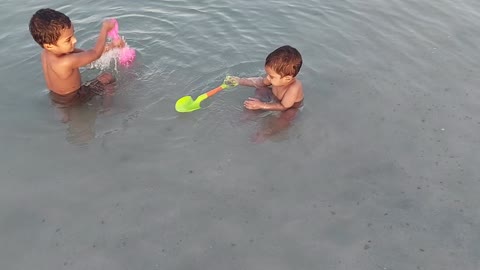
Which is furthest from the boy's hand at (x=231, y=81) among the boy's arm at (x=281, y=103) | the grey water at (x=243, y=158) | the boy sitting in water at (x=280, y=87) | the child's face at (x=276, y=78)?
the child's face at (x=276, y=78)

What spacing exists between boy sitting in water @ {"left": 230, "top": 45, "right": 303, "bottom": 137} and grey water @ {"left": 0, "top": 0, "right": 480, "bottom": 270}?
4.9 inches

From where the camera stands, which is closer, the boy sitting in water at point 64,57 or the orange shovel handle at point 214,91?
the boy sitting in water at point 64,57

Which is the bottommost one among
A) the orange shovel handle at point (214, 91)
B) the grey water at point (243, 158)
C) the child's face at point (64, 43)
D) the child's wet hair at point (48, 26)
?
the grey water at point (243, 158)

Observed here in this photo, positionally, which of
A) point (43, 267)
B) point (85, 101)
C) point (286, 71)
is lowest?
point (43, 267)

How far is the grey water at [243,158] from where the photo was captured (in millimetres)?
3375

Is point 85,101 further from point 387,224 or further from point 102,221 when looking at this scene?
point 387,224

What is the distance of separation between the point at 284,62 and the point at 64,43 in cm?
210

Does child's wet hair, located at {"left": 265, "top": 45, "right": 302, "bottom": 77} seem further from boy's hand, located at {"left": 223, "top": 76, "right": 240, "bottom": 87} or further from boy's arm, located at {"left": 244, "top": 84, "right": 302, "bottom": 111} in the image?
boy's hand, located at {"left": 223, "top": 76, "right": 240, "bottom": 87}

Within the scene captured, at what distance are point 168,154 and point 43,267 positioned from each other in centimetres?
145

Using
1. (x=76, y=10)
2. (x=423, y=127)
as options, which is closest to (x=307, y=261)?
(x=423, y=127)

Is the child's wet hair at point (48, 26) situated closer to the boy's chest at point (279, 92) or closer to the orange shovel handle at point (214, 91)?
the orange shovel handle at point (214, 91)

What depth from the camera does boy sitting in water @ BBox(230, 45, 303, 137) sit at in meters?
4.48

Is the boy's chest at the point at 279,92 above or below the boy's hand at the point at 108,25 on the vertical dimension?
below

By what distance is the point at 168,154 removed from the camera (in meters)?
4.21
